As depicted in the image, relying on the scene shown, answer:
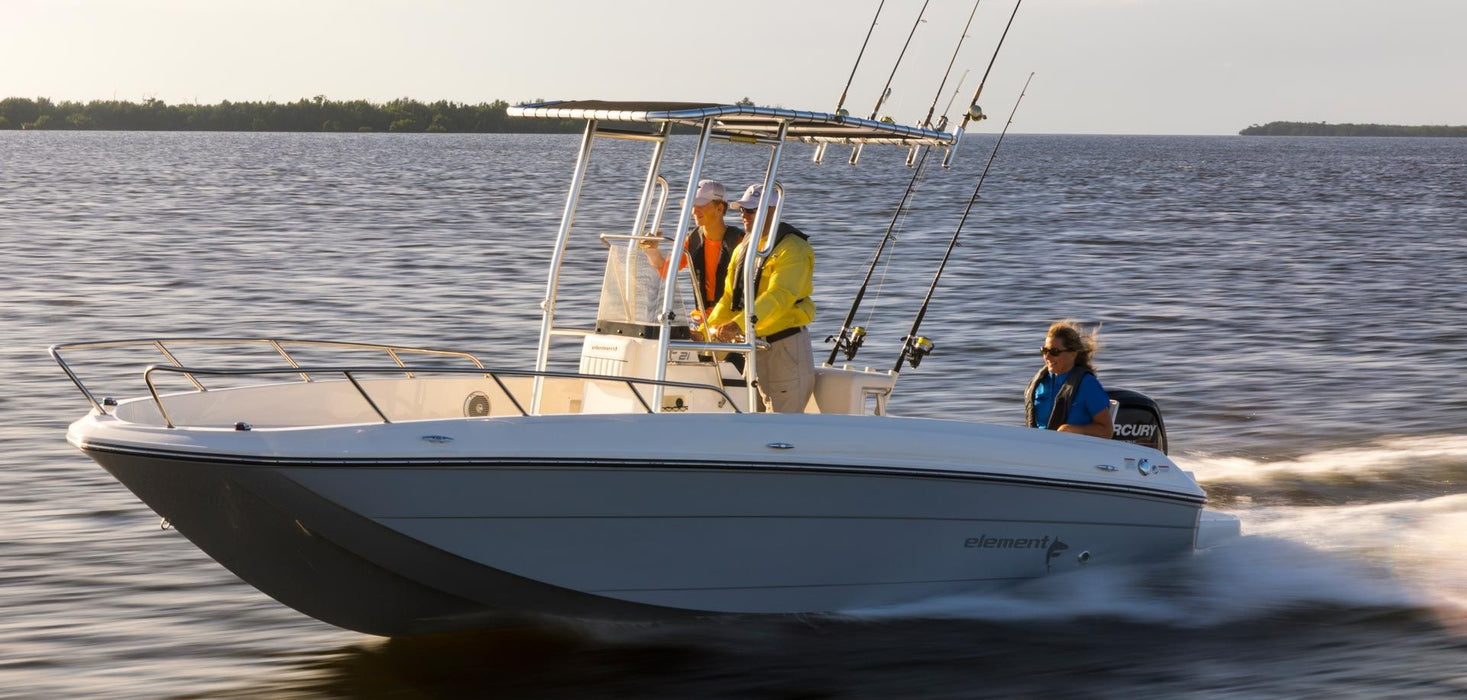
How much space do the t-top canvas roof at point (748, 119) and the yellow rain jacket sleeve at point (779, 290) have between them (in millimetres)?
459

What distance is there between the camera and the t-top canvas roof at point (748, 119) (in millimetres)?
5527

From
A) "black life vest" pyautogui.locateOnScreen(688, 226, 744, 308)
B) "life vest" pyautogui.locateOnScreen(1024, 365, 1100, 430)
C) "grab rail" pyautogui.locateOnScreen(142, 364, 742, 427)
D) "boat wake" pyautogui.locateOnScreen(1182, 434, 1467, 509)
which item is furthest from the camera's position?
"boat wake" pyautogui.locateOnScreen(1182, 434, 1467, 509)

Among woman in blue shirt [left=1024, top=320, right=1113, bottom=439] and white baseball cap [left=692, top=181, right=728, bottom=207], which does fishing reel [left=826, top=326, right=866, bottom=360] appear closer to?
woman in blue shirt [left=1024, top=320, right=1113, bottom=439]

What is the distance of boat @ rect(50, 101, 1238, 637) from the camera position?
491 cm

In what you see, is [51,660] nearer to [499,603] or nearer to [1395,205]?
[499,603]

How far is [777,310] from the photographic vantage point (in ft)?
19.7

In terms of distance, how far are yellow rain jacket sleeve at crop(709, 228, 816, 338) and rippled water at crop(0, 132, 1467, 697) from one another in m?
1.18

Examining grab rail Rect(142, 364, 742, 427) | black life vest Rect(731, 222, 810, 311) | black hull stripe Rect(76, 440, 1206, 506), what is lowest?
black hull stripe Rect(76, 440, 1206, 506)

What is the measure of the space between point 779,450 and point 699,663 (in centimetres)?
98

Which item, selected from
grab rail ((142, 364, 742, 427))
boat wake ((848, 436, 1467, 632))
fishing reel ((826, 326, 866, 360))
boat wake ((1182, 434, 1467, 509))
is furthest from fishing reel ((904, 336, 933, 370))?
boat wake ((1182, 434, 1467, 509))


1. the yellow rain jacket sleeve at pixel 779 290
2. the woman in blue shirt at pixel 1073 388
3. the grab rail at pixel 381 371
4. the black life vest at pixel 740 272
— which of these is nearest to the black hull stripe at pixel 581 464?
the grab rail at pixel 381 371

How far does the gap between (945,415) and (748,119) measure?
4752 millimetres

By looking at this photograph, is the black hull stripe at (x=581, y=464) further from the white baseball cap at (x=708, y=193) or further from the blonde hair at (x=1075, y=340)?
the white baseball cap at (x=708, y=193)

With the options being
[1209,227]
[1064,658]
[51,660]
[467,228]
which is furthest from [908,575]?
[1209,227]
